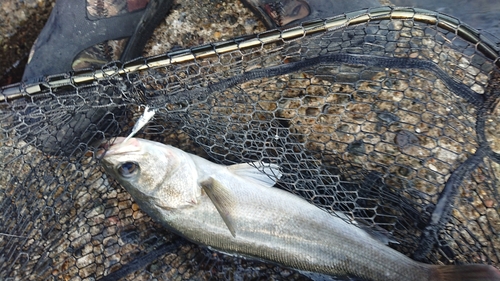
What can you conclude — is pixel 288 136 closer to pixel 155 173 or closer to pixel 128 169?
pixel 155 173

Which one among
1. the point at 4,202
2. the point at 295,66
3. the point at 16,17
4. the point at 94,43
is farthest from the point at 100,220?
the point at 16,17

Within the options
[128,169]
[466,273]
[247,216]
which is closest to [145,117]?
[128,169]

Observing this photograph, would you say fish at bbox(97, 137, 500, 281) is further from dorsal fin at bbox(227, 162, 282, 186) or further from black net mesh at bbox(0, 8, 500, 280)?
black net mesh at bbox(0, 8, 500, 280)

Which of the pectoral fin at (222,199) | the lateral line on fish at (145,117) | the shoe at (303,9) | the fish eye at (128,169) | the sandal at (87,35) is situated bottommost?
the pectoral fin at (222,199)

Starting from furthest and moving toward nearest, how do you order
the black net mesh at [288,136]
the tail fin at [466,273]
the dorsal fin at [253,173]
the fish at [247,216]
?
the dorsal fin at [253,173] < the black net mesh at [288,136] < the fish at [247,216] < the tail fin at [466,273]

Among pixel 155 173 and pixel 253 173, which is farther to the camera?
pixel 253 173

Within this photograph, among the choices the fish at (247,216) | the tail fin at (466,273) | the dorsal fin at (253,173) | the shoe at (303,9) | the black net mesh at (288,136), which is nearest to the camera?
the tail fin at (466,273)

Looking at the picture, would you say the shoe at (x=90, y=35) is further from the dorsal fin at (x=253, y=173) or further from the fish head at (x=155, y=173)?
the dorsal fin at (x=253, y=173)

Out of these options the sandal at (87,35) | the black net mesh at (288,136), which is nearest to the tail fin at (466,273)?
the black net mesh at (288,136)
